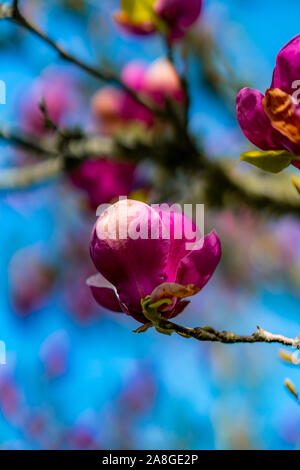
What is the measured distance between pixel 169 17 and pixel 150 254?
0.72 metres

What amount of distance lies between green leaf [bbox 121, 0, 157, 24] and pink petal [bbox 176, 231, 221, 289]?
2.23 ft

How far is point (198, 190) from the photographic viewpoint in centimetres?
152

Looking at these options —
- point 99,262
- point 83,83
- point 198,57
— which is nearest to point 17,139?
point 99,262

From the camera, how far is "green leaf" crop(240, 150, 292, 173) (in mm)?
566

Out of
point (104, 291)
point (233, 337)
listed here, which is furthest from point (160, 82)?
point (233, 337)

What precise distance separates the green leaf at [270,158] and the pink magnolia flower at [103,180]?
40.1 inches

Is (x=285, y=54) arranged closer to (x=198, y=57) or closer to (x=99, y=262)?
(x=99, y=262)

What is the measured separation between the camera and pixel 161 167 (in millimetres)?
1422

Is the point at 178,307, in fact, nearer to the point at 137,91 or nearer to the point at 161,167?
the point at 161,167

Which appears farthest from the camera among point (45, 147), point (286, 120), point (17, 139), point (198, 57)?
point (198, 57)

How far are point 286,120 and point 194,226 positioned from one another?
0.50 feet

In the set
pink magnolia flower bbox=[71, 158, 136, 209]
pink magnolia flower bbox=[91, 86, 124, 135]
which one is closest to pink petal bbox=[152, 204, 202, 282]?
pink magnolia flower bbox=[71, 158, 136, 209]

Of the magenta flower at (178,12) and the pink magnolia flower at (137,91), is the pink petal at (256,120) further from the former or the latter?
the pink magnolia flower at (137,91)

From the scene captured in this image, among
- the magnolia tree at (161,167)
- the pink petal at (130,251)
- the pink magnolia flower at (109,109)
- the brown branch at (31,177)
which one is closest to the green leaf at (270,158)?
the magnolia tree at (161,167)
